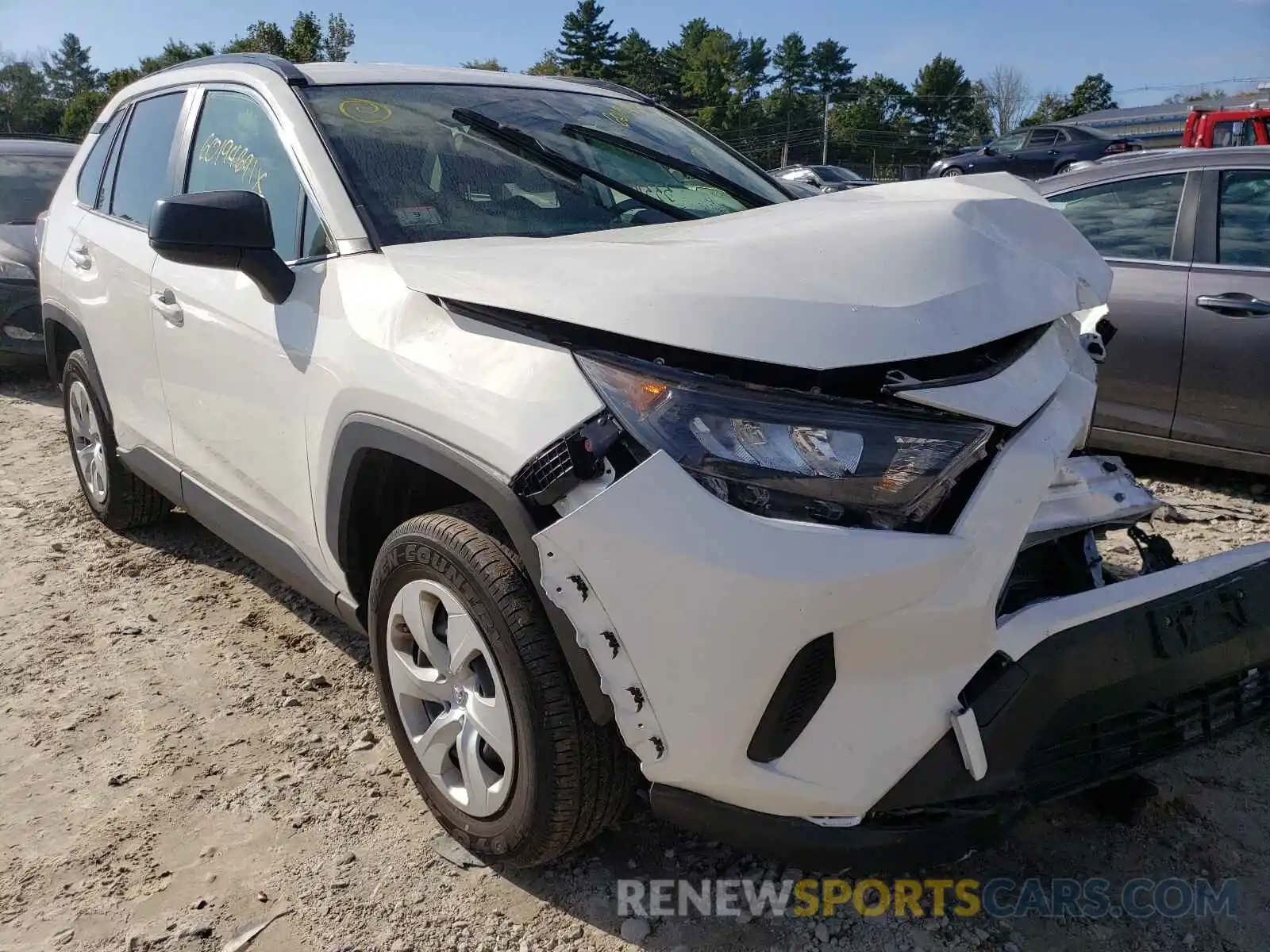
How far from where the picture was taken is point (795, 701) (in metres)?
1.68

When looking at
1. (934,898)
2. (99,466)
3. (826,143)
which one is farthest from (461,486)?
(826,143)

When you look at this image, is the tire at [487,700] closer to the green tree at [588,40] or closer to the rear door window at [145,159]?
the rear door window at [145,159]

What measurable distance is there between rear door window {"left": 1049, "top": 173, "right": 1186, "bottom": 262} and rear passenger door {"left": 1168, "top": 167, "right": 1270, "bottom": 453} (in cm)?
14

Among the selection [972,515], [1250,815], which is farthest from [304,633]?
[1250,815]

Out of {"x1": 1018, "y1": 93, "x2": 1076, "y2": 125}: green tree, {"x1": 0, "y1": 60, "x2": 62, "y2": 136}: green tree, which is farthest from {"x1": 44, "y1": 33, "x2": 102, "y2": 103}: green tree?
{"x1": 1018, "y1": 93, "x2": 1076, "y2": 125}: green tree

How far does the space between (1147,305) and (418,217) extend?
10.8ft

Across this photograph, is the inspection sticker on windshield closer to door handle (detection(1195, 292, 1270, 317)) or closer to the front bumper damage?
the front bumper damage

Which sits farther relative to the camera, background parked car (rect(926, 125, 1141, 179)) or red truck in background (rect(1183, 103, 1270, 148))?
background parked car (rect(926, 125, 1141, 179))

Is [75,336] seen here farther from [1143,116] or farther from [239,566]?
[1143,116]

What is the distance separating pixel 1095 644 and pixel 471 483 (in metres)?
1.15

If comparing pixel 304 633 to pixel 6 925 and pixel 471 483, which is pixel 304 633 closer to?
pixel 6 925

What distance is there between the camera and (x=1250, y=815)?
2.36 m

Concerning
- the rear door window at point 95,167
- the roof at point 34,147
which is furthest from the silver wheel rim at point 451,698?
the roof at point 34,147

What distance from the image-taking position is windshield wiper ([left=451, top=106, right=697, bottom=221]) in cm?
282
